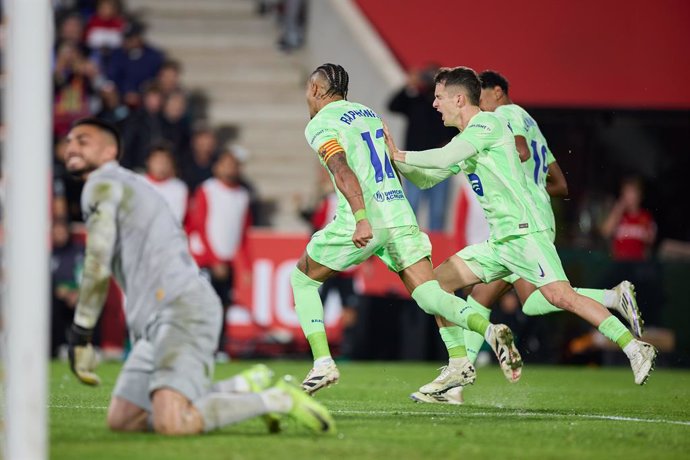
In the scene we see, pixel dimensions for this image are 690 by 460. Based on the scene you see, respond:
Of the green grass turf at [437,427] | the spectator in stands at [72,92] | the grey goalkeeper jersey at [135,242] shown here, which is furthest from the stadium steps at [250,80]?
the grey goalkeeper jersey at [135,242]

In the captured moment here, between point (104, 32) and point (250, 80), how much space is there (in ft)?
7.94

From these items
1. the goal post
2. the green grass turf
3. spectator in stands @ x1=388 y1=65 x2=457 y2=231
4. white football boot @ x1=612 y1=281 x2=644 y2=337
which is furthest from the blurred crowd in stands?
the goal post

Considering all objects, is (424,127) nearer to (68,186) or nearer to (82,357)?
(68,186)

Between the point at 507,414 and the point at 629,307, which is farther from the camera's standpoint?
the point at 629,307

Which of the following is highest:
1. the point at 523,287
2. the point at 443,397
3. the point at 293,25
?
the point at 293,25

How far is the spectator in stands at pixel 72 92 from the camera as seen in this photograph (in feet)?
63.6

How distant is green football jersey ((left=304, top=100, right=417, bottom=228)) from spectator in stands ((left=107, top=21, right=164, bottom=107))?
11.1 m

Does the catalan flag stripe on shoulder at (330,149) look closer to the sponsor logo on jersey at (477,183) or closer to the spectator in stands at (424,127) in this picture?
the sponsor logo on jersey at (477,183)

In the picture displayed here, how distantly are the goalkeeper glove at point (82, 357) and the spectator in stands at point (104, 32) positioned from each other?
14.2 metres

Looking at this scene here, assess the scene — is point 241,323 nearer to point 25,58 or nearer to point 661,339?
point 661,339

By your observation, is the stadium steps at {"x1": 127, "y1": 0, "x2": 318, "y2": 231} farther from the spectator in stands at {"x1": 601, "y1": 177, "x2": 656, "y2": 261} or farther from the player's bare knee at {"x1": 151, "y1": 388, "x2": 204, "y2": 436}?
the player's bare knee at {"x1": 151, "y1": 388, "x2": 204, "y2": 436}

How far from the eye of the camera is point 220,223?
1683cm

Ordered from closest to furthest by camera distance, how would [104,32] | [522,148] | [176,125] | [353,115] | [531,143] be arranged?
1. [353,115]
2. [522,148]
3. [531,143]
4. [176,125]
5. [104,32]

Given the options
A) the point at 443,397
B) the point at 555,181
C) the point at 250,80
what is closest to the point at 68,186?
the point at 250,80
